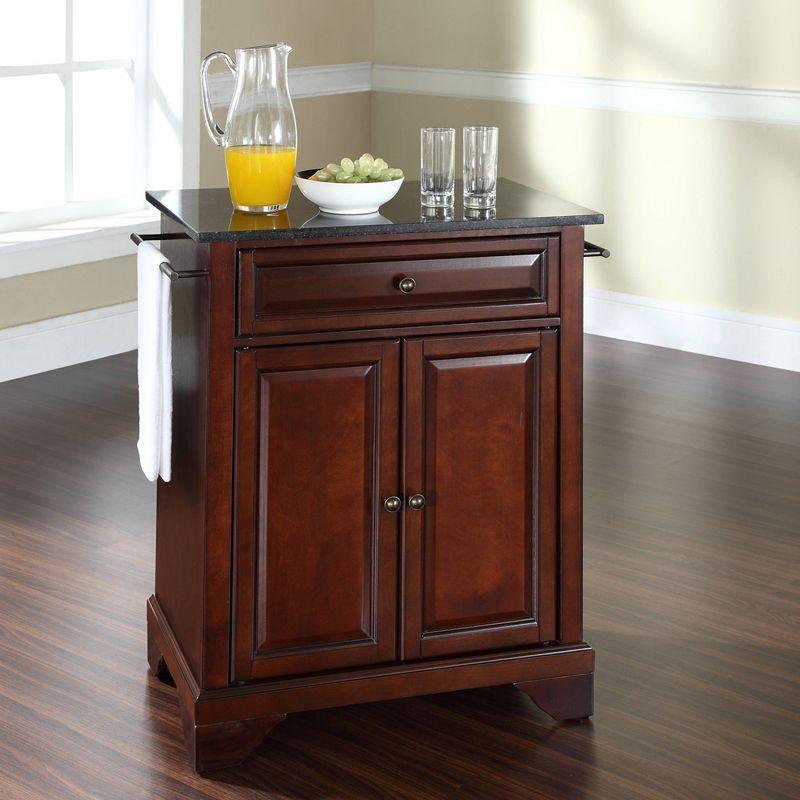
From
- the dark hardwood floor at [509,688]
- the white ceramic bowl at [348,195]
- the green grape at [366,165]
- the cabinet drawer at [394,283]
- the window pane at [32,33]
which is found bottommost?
the dark hardwood floor at [509,688]

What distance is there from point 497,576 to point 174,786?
0.60m

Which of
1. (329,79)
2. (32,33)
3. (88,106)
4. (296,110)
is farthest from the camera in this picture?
(329,79)

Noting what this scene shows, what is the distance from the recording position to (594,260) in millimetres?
4863

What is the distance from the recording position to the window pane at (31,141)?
4.21 meters

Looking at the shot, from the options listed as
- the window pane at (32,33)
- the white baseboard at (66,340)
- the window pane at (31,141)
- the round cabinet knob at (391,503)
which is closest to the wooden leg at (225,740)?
the round cabinet knob at (391,503)

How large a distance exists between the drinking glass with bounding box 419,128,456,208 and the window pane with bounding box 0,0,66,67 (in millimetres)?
2491

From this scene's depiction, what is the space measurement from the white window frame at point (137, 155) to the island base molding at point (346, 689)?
2.28m

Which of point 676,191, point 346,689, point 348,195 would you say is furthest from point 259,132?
point 676,191

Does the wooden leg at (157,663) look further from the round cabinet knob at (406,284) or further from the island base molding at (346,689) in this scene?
the round cabinet knob at (406,284)

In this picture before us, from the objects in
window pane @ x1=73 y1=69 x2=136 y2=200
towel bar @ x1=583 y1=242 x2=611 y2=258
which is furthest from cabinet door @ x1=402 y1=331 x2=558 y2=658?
window pane @ x1=73 y1=69 x2=136 y2=200

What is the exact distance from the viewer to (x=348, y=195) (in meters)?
2.03

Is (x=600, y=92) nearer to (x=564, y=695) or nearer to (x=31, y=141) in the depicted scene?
(x=31, y=141)

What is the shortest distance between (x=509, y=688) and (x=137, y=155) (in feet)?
9.53

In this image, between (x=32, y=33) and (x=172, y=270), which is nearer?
(x=172, y=270)
